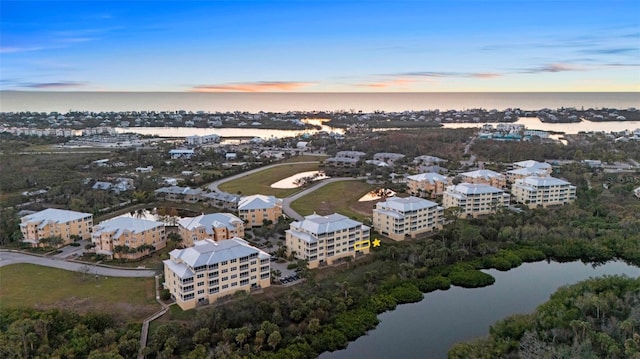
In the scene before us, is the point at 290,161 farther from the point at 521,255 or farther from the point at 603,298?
the point at 603,298

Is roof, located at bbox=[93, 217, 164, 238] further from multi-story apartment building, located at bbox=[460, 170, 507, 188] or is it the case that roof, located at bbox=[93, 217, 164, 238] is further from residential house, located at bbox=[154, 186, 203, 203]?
multi-story apartment building, located at bbox=[460, 170, 507, 188]

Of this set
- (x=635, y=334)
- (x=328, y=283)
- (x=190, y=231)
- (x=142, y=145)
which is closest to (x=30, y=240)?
(x=190, y=231)

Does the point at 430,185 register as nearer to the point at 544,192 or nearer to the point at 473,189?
the point at 473,189

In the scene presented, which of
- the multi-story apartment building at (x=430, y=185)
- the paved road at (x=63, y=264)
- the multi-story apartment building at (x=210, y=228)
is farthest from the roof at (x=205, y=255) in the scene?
the multi-story apartment building at (x=430, y=185)

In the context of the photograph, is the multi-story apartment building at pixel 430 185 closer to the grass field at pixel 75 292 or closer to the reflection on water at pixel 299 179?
the reflection on water at pixel 299 179

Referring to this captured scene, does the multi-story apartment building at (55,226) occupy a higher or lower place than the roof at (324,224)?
lower

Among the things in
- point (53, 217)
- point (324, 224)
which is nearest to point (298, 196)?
point (324, 224)
